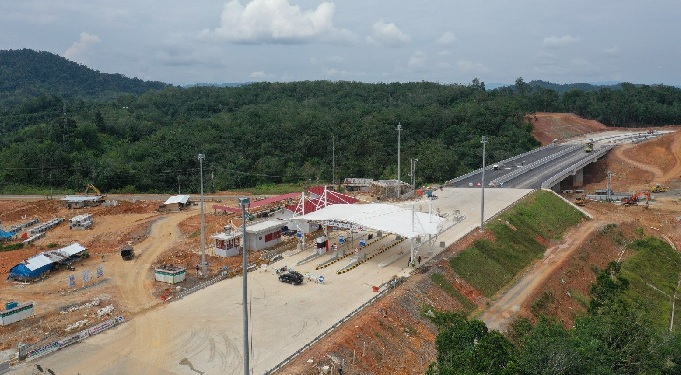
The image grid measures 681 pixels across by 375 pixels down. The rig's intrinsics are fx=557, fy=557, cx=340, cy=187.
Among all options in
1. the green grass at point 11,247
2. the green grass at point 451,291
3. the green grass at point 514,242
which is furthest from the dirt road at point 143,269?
the green grass at point 514,242

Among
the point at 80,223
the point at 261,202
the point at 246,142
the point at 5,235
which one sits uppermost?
the point at 246,142

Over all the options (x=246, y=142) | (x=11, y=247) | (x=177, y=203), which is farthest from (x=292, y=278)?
(x=246, y=142)

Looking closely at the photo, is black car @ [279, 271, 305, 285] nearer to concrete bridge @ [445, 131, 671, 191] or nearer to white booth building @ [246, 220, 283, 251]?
white booth building @ [246, 220, 283, 251]

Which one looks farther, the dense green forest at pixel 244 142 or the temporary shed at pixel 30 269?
the dense green forest at pixel 244 142

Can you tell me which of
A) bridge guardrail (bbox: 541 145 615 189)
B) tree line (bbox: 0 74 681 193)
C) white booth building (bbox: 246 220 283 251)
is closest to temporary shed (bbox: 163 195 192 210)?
tree line (bbox: 0 74 681 193)

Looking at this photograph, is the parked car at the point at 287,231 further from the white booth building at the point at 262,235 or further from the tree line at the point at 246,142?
the tree line at the point at 246,142

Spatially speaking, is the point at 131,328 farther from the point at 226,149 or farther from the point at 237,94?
the point at 237,94

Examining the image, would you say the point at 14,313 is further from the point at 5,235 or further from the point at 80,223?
the point at 5,235
